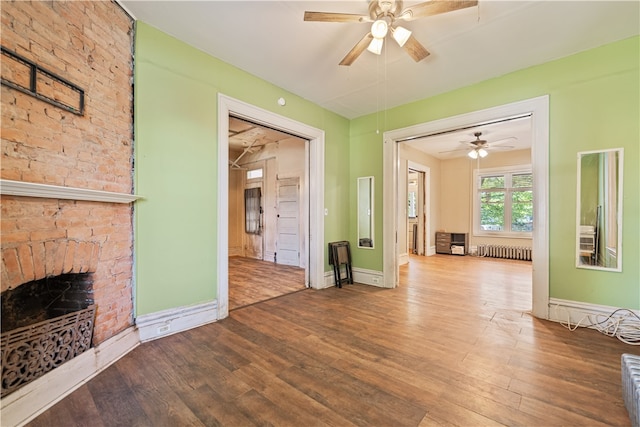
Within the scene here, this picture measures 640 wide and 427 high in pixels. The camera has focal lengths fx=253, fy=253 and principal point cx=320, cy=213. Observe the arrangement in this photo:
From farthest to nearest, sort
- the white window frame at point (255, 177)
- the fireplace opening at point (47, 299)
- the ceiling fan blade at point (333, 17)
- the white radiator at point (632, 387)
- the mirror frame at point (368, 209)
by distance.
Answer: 1. the white window frame at point (255, 177)
2. the mirror frame at point (368, 209)
3. the ceiling fan blade at point (333, 17)
4. the fireplace opening at point (47, 299)
5. the white radiator at point (632, 387)

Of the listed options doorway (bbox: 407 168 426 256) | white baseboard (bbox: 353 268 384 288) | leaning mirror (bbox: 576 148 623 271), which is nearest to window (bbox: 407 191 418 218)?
doorway (bbox: 407 168 426 256)

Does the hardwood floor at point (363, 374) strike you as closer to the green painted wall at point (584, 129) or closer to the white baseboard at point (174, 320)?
the white baseboard at point (174, 320)

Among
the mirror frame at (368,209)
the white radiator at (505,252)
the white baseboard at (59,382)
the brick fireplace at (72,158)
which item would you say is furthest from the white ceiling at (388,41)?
the white radiator at (505,252)

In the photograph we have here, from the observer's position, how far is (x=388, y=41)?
105 inches

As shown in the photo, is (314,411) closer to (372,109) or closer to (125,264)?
(125,264)

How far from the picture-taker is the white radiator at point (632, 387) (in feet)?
4.47

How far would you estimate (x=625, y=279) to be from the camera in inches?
104

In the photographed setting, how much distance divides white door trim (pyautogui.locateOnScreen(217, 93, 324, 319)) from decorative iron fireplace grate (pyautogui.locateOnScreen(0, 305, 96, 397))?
1.23 metres

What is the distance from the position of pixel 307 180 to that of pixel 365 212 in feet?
4.01

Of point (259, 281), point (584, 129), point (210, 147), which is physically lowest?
point (259, 281)

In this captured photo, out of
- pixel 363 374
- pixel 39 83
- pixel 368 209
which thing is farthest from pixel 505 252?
pixel 39 83

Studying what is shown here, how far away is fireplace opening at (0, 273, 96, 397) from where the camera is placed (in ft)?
4.96

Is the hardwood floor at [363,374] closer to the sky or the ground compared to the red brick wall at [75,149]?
closer to the ground

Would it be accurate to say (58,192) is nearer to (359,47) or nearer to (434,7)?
(359,47)
